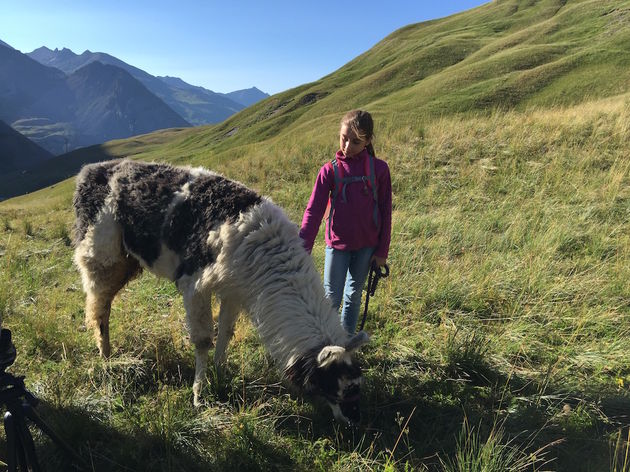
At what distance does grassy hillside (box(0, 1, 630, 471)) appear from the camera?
3.04 metres

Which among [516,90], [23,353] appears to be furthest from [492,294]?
[516,90]

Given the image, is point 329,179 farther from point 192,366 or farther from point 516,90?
point 516,90

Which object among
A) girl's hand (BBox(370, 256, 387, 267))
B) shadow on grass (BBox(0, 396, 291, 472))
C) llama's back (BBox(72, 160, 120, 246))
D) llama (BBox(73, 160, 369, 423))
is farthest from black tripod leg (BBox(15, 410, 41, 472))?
girl's hand (BBox(370, 256, 387, 267))

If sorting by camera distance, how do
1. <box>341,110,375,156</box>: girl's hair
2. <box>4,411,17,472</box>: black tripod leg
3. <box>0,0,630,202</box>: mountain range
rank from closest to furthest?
<box>4,411,17,472</box>: black tripod leg
<box>341,110,375,156</box>: girl's hair
<box>0,0,630,202</box>: mountain range

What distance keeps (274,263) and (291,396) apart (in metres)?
1.35

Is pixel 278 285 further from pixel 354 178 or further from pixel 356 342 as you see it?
pixel 354 178

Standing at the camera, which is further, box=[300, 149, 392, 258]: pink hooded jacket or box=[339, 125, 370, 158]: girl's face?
box=[300, 149, 392, 258]: pink hooded jacket

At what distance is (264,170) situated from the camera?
12695mm

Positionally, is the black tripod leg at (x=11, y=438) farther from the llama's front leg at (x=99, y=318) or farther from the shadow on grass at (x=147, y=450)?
the llama's front leg at (x=99, y=318)

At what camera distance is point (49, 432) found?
8.52 feet

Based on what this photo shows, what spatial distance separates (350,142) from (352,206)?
644 millimetres

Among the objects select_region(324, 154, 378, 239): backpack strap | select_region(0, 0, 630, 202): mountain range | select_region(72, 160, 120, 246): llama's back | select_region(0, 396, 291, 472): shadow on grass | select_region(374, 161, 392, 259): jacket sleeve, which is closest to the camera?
select_region(0, 396, 291, 472): shadow on grass

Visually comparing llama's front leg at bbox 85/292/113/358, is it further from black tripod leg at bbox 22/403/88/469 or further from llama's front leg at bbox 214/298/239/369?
black tripod leg at bbox 22/403/88/469

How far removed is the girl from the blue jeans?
0.04ft
